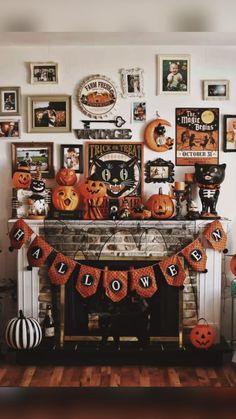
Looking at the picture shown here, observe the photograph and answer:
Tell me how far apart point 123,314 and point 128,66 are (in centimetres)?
186

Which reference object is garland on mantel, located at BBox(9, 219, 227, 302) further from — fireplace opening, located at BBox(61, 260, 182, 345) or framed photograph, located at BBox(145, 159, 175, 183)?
framed photograph, located at BBox(145, 159, 175, 183)

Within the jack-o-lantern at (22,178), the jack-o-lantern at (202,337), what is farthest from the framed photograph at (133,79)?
the jack-o-lantern at (202,337)

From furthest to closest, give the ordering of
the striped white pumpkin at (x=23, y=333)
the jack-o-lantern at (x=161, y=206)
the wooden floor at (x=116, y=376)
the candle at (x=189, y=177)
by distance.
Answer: the candle at (x=189, y=177) < the jack-o-lantern at (x=161, y=206) < the striped white pumpkin at (x=23, y=333) < the wooden floor at (x=116, y=376)

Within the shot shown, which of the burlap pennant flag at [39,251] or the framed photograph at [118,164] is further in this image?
the framed photograph at [118,164]

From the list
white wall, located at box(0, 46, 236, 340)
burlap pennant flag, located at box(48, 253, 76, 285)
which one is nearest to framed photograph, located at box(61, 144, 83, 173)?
white wall, located at box(0, 46, 236, 340)

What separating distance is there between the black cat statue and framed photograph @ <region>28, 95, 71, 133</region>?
41.5 inches

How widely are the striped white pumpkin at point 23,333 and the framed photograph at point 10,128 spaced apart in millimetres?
1365

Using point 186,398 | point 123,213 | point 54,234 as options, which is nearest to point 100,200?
point 123,213

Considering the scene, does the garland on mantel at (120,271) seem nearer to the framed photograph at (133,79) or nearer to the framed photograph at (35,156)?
the framed photograph at (35,156)

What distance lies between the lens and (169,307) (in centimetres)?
373

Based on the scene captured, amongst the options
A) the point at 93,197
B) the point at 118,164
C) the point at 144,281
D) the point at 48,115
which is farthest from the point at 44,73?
the point at 144,281

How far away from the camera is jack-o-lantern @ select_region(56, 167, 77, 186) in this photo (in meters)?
3.72

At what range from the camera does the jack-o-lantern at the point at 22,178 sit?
3.72 metres

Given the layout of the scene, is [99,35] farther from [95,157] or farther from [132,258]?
[132,258]
